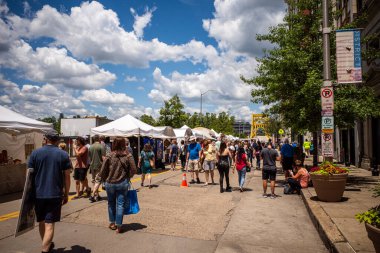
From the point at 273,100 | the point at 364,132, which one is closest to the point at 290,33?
the point at 273,100

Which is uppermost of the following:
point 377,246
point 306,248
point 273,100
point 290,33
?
point 290,33

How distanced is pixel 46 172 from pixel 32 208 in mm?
595

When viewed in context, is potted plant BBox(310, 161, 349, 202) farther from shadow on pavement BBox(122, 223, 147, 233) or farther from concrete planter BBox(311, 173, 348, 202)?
shadow on pavement BBox(122, 223, 147, 233)

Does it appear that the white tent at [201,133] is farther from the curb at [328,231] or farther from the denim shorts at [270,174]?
the curb at [328,231]

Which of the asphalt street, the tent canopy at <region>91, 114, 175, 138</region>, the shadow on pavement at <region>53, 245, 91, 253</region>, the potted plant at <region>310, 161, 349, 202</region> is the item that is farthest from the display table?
the potted plant at <region>310, 161, 349, 202</region>

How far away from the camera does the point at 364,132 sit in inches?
755

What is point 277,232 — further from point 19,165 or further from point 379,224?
point 19,165

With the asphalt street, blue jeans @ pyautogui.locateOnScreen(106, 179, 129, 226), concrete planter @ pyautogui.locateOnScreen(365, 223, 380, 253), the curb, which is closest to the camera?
concrete planter @ pyautogui.locateOnScreen(365, 223, 380, 253)

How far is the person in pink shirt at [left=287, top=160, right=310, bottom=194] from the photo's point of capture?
10.9 meters

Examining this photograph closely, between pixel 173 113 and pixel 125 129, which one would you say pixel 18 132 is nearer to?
pixel 125 129

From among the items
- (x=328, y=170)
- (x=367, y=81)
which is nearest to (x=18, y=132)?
(x=328, y=170)

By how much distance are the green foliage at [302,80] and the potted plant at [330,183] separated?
13.3 feet

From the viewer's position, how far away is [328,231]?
18.2ft

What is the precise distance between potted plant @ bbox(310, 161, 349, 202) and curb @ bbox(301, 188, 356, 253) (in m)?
0.52
